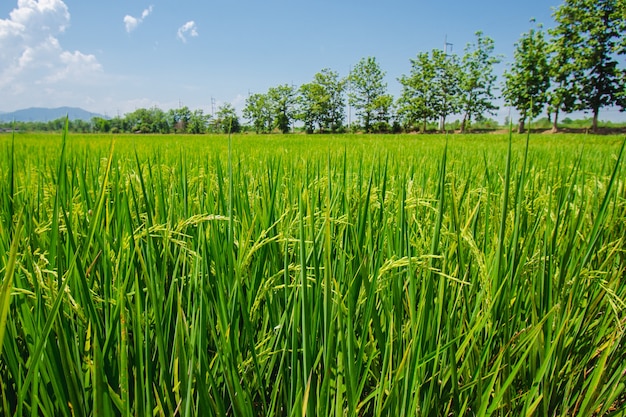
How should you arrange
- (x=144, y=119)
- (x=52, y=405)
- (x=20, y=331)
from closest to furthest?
(x=52, y=405) < (x=20, y=331) < (x=144, y=119)

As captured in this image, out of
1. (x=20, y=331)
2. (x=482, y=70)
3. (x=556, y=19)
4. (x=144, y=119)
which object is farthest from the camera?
(x=144, y=119)

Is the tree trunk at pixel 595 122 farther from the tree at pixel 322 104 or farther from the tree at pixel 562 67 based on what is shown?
the tree at pixel 322 104

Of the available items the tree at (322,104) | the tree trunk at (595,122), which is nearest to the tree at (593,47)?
the tree trunk at (595,122)

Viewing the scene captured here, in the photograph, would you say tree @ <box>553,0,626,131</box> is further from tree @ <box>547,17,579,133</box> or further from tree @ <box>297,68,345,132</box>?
tree @ <box>297,68,345,132</box>

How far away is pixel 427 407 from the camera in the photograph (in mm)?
503

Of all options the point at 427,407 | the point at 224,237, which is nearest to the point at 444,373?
the point at 427,407

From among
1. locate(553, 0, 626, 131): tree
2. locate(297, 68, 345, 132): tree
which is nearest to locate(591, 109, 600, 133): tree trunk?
locate(553, 0, 626, 131): tree

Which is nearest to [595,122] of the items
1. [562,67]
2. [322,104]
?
[562,67]

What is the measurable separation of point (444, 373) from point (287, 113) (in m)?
47.7

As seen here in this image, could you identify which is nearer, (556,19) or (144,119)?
(556,19)

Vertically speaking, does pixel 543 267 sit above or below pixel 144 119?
below

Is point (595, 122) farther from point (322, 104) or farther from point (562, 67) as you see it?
point (322, 104)

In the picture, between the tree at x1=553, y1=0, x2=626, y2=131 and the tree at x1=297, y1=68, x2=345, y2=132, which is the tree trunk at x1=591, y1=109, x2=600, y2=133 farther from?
the tree at x1=297, y1=68, x2=345, y2=132

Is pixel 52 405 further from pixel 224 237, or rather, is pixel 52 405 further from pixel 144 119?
pixel 144 119
